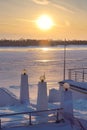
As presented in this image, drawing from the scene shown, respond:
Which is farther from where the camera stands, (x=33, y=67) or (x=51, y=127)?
(x=33, y=67)

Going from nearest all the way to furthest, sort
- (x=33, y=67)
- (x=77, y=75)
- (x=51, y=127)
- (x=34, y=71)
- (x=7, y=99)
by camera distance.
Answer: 1. (x=51, y=127)
2. (x=7, y=99)
3. (x=77, y=75)
4. (x=34, y=71)
5. (x=33, y=67)

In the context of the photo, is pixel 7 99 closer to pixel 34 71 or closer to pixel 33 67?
pixel 34 71

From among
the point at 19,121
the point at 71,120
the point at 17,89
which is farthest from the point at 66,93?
the point at 17,89

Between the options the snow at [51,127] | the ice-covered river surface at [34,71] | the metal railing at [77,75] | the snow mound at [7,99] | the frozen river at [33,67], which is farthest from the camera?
the frozen river at [33,67]

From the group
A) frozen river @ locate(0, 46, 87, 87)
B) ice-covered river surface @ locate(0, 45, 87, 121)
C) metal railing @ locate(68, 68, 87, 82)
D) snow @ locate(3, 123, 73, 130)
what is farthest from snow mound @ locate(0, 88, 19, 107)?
frozen river @ locate(0, 46, 87, 87)

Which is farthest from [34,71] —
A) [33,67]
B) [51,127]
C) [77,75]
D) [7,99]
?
[51,127]

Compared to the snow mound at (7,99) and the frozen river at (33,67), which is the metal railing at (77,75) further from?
the snow mound at (7,99)

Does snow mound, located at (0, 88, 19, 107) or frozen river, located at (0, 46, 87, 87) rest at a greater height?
frozen river, located at (0, 46, 87, 87)

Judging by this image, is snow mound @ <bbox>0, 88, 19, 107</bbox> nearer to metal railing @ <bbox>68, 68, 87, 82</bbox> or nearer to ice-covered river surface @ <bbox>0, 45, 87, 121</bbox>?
ice-covered river surface @ <bbox>0, 45, 87, 121</bbox>

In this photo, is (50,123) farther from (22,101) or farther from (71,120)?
(22,101)

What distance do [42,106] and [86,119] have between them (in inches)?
61.5

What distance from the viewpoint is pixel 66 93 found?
7668 mm

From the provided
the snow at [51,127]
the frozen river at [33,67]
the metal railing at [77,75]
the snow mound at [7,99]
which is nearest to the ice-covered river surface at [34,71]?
the frozen river at [33,67]

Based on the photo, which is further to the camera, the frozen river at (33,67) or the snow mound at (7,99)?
the frozen river at (33,67)
